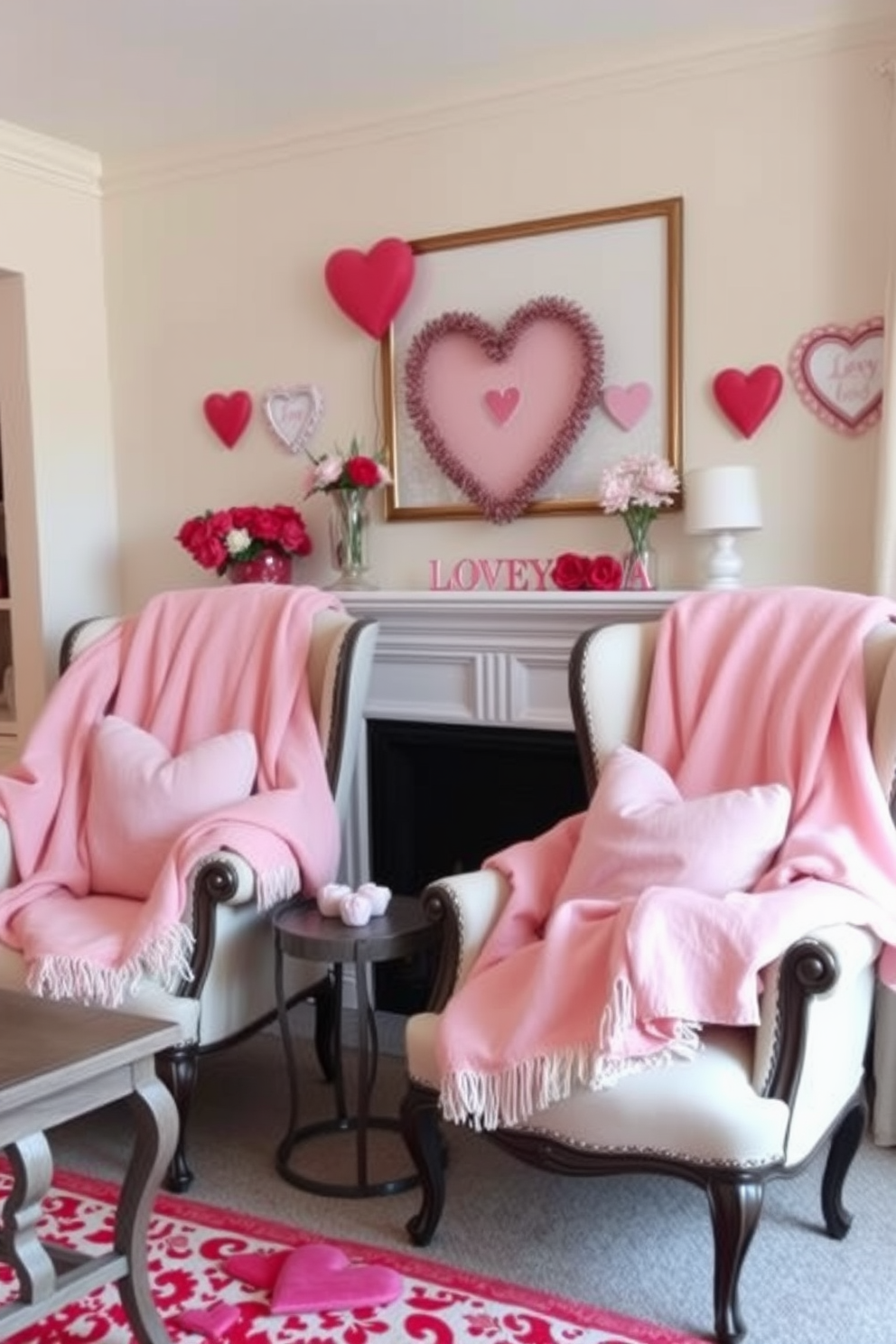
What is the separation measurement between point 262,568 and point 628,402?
42.9 inches

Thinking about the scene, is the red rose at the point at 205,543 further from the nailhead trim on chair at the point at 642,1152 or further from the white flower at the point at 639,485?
the nailhead trim on chair at the point at 642,1152

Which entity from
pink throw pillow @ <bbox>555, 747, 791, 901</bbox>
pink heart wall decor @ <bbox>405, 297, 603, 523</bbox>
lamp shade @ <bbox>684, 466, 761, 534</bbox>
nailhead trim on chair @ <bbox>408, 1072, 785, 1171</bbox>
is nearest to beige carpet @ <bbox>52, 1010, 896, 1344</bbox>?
nailhead trim on chair @ <bbox>408, 1072, 785, 1171</bbox>

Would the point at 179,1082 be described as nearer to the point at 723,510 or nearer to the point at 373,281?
the point at 723,510

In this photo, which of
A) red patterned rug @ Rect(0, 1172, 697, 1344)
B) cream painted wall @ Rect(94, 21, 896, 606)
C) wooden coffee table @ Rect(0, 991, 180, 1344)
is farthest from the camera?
cream painted wall @ Rect(94, 21, 896, 606)

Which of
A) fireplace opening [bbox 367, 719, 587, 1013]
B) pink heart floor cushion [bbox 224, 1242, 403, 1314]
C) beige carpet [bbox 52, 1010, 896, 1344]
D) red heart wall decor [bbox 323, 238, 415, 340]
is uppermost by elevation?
red heart wall decor [bbox 323, 238, 415, 340]

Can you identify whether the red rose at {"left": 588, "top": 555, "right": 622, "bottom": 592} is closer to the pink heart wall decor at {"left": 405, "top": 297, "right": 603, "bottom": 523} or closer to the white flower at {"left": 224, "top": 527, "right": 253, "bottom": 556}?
the pink heart wall decor at {"left": 405, "top": 297, "right": 603, "bottom": 523}

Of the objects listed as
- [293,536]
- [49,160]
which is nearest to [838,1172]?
[293,536]

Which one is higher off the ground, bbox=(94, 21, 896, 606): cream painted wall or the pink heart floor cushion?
bbox=(94, 21, 896, 606): cream painted wall

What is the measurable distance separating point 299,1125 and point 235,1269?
61cm

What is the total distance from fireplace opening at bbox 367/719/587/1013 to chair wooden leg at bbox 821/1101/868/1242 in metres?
1.17

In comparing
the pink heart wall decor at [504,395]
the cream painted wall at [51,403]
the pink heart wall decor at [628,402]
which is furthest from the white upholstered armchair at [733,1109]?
the cream painted wall at [51,403]

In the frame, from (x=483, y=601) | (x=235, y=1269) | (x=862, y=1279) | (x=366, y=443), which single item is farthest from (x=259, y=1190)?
→ (x=366, y=443)

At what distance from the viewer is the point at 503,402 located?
331 cm

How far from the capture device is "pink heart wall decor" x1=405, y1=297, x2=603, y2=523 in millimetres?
3219
